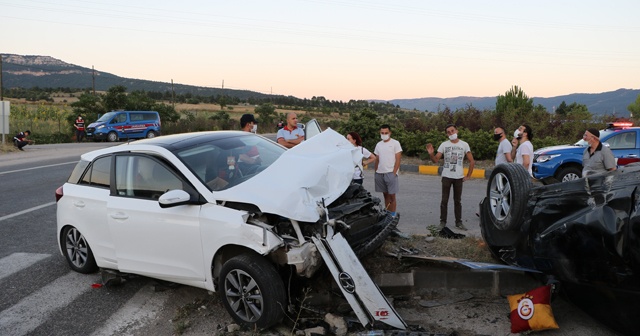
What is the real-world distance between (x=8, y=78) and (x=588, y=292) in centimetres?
16830

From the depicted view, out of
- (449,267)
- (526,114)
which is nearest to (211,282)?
(449,267)

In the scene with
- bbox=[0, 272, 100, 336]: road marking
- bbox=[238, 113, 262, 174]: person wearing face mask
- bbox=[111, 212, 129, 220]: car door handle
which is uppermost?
bbox=[238, 113, 262, 174]: person wearing face mask

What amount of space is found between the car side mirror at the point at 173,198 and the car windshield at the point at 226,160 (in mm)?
255

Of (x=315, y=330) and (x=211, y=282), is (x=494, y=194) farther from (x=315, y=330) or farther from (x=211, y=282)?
(x=211, y=282)

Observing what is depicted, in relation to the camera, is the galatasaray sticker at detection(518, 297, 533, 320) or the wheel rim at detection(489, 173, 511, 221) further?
the wheel rim at detection(489, 173, 511, 221)

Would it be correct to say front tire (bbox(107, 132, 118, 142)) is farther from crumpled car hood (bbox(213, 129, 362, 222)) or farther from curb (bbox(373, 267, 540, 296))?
curb (bbox(373, 267, 540, 296))

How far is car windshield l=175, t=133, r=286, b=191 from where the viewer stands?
4.84 meters

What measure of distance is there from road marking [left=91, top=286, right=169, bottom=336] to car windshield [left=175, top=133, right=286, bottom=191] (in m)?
1.39

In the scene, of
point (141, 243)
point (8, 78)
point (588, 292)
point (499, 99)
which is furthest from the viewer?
point (8, 78)

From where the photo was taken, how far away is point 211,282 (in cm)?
457

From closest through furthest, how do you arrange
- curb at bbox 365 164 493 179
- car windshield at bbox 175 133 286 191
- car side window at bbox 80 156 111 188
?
1. car windshield at bbox 175 133 286 191
2. car side window at bbox 80 156 111 188
3. curb at bbox 365 164 493 179

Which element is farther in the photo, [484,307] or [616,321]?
[484,307]

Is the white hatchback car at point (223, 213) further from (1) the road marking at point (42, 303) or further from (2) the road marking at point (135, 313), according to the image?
(2) the road marking at point (135, 313)

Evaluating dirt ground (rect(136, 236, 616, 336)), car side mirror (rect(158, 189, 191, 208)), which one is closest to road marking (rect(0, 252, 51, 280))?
dirt ground (rect(136, 236, 616, 336))
